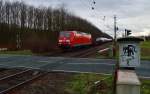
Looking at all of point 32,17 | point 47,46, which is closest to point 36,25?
point 32,17

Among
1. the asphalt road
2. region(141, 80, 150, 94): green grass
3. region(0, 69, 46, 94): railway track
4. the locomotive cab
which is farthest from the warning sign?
the locomotive cab

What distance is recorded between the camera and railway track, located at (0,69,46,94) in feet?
52.6

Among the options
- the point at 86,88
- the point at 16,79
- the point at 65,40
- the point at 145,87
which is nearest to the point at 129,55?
the point at 86,88

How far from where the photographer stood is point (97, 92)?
13.9 metres

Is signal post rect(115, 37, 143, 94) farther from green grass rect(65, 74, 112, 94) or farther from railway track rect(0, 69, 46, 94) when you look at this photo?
railway track rect(0, 69, 46, 94)

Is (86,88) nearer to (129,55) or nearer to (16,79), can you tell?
(16,79)

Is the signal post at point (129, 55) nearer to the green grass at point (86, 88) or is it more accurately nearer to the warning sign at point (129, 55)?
the warning sign at point (129, 55)

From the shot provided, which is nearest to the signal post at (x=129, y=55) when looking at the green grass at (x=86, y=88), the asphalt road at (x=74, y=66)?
the green grass at (x=86, y=88)

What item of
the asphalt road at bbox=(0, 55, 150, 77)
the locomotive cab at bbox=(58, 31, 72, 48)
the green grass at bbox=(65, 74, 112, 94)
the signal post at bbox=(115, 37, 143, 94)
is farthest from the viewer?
the locomotive cab at bbox=(58, 31, 72, 48)

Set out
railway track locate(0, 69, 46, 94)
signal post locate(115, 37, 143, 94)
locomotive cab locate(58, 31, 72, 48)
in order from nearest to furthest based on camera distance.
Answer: signal post locate(115, 37, 143, 94) → railway track locate(0, 69, 46, 94) → locomotive cab locate(58, 31, 72, 48)

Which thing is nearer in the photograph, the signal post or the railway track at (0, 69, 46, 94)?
the signal post

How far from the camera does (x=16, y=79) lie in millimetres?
19312

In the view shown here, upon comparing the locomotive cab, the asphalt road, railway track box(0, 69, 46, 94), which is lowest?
railway track box(0, 69, 46, 94)

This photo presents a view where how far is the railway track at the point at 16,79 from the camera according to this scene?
16.0m
